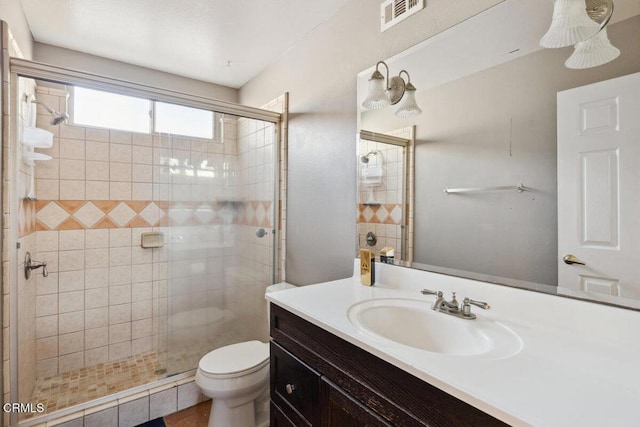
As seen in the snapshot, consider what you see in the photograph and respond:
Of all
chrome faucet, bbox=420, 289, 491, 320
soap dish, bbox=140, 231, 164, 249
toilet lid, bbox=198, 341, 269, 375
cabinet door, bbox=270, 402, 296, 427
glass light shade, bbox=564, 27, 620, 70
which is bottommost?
toilet lid, bbox=198, 341, 269, 375

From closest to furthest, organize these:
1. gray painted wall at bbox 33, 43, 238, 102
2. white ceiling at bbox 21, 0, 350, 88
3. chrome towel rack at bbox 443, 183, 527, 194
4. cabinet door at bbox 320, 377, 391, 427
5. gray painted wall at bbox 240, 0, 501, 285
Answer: cabinet door at bbox 320, 377, 391, 427, chrome towel rack at bbox 443, 183, 527, 194, gray painted wall at bbox 240, 0, 501, 285, white ceiling at bbox 21, 0, 350, 88, gray painted wall at bbox 33, 43, 238, 102

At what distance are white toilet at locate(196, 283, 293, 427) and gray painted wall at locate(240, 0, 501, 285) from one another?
59cm

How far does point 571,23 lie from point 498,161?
1.40 ft

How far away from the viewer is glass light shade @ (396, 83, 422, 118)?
1.34m

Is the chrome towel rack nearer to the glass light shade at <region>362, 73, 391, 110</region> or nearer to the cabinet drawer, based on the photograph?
the glass light shade at <region>362, 73, 391, 110</region>

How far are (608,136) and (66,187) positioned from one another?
9.92ft

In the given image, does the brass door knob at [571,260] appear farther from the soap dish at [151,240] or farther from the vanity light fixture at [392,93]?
the soap dish at [151,240]

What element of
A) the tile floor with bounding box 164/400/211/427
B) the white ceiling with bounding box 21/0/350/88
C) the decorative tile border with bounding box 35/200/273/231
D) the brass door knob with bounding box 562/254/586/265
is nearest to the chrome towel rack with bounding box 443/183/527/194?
the brass door knob with bounding box 562/254/586/265

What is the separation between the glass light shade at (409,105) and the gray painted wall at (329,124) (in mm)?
231

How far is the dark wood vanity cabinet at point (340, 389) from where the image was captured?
0.64 meters

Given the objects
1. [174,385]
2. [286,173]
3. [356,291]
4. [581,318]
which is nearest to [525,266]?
[581,318]

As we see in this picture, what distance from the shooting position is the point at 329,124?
1818 millimetres

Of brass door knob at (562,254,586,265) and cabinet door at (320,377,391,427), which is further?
brass door knob at (562,254,586,265)

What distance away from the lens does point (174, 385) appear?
72.8 inches
